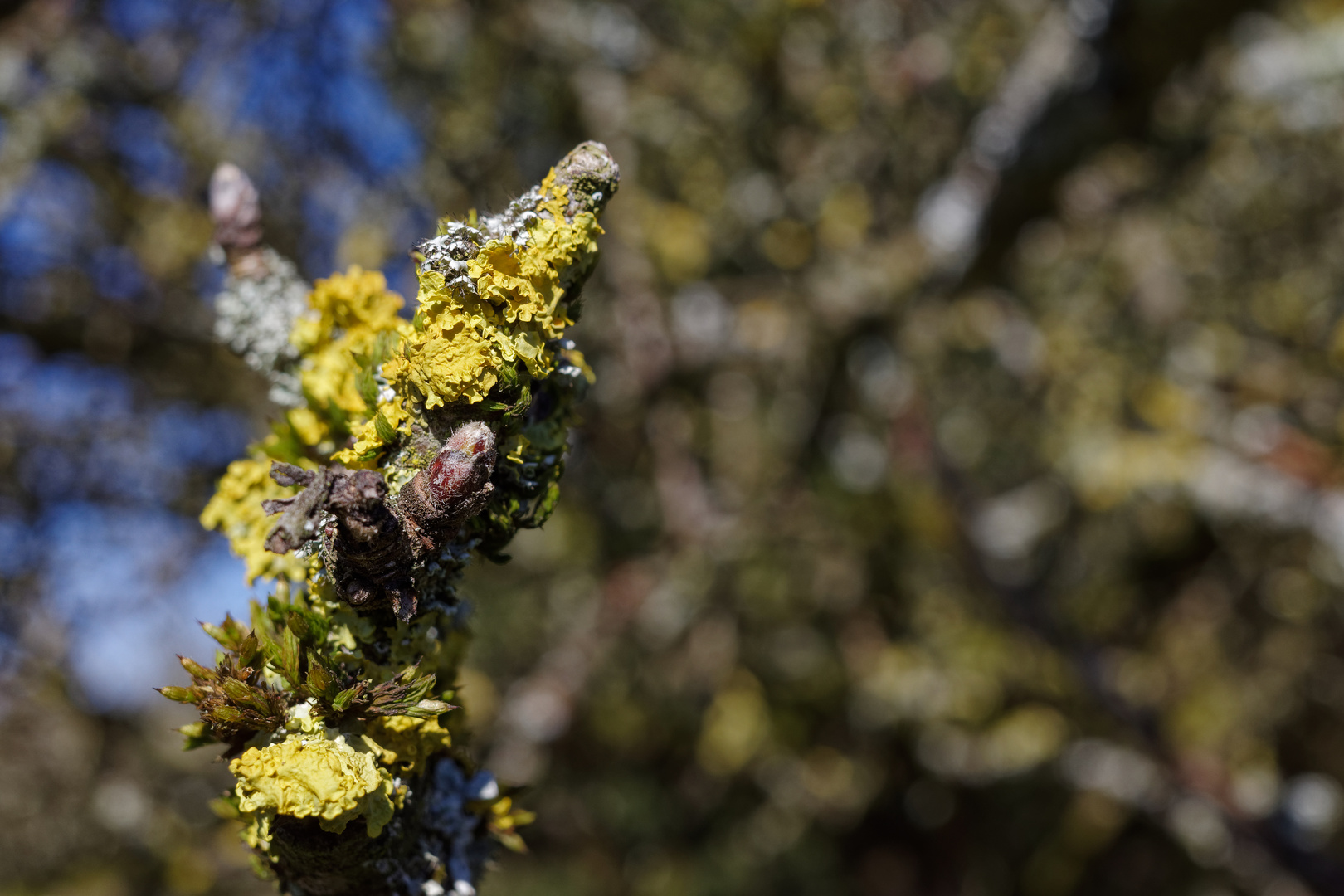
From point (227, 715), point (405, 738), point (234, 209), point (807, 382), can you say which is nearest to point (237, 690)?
point (227, 715)

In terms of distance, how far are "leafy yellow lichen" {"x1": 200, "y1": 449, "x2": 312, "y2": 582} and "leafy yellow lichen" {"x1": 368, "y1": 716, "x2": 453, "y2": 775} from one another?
0.20 meters

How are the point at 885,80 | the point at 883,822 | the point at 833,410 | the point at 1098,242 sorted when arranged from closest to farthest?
the point at 833,410, the point at 885,80, the point at 1098,242, the point at 883,822

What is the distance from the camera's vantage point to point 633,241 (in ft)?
12.3

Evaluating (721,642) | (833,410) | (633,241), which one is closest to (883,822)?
(721,642)

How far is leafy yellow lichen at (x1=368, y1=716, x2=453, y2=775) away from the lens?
0.80m

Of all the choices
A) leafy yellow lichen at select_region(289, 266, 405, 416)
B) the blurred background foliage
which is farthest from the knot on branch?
the blurred background foliage

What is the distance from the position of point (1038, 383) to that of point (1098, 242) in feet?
2.63

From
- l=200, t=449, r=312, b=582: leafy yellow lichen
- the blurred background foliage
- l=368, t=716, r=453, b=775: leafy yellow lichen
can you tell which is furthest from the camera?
the blurred background foliage

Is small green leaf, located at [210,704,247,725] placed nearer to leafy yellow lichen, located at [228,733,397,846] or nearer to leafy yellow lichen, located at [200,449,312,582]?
leafy yellow lichen, located at [228,733,397,846]

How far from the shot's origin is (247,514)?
93cm

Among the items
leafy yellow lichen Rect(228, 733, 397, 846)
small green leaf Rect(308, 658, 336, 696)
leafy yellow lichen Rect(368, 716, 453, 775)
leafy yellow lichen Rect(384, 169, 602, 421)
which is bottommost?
leafy yellow lichen Rect(228, 733, 397, 846)

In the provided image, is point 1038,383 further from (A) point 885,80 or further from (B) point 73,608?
(B) point 73,608

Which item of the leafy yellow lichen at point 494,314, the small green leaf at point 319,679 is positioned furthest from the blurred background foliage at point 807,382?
the small green leaf at point 319,679

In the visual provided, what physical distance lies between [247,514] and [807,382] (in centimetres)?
296
